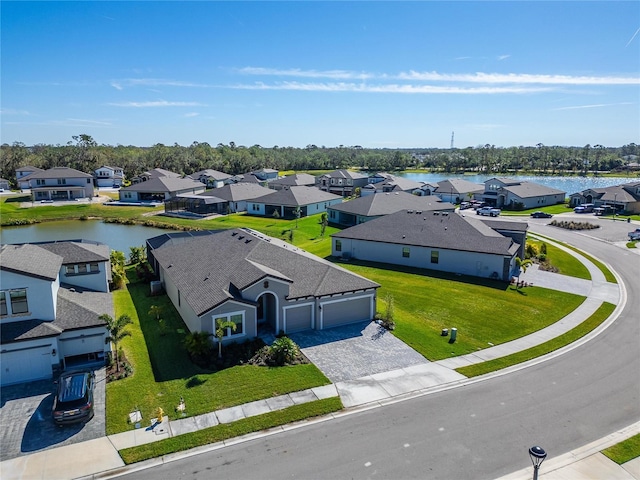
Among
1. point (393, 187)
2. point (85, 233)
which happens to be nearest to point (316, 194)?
point (393, 187)

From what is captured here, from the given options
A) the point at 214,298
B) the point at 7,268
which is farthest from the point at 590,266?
the point at 7,268

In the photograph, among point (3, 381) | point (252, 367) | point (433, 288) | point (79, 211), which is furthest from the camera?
point (79, 211)

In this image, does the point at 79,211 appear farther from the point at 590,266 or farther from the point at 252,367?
the point at 590,266

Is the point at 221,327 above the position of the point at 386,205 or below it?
below

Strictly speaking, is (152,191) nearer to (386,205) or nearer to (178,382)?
(386,205)

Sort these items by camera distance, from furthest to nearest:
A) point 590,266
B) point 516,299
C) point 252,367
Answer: point 590,266 → point 516,299 → point 252,367

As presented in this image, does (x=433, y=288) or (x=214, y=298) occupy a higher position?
(x=214, y=298)

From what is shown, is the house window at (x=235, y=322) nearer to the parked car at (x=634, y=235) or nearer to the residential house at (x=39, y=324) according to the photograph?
the residential house at (x=39, y=324)
